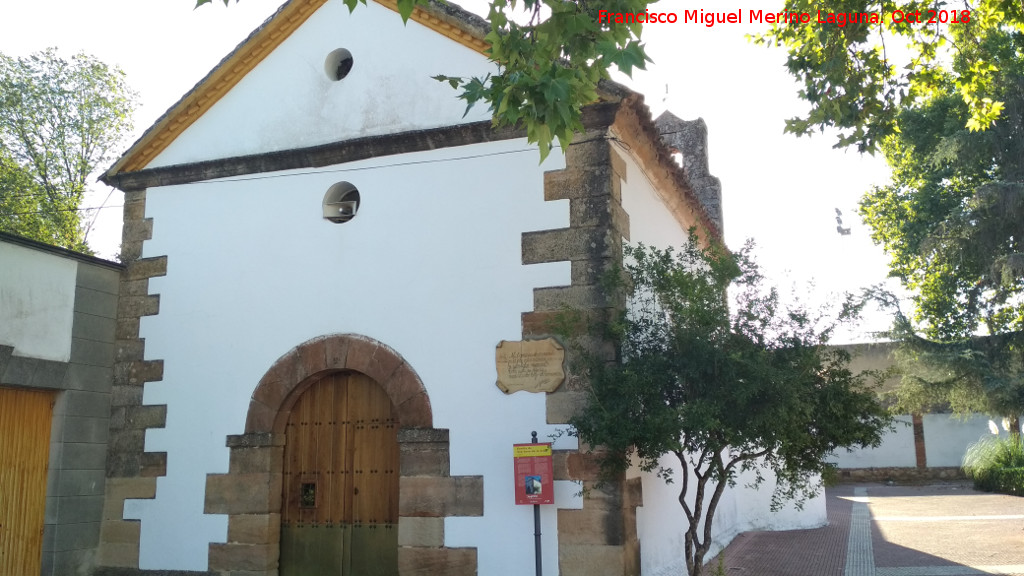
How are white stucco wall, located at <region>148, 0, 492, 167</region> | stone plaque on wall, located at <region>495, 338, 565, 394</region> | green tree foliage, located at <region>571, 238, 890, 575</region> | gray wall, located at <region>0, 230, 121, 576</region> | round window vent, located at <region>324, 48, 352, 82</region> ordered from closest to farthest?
green tree foliage, located at <region>571, 238, 890, 575</region>, stone plaque on wall, located at <region>495, 338, 565, 394</region>, gray wall, located at <region>0, 230, 121, 576</region>, white stucco wall, located at <region>148, 0, 492, 167</region>, round window vent, located at <region>324, 48, 352, 82</region>

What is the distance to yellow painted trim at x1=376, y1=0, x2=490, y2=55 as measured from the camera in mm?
7633

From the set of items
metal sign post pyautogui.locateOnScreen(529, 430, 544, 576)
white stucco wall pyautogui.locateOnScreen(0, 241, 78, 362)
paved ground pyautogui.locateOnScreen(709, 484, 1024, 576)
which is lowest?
paved ground pyautogui.locateOnScreen(709, 484, 1024, 576)

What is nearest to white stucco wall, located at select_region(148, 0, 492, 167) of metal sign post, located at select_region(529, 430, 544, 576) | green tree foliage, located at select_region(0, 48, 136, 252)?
metal sign post, located at select_region(529, 430, 544, 576)

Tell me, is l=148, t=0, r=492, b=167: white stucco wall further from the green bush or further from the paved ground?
the green bush

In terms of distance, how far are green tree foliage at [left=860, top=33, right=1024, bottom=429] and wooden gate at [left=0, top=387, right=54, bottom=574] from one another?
16.9 meters

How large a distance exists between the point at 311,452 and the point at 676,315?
3.63 m

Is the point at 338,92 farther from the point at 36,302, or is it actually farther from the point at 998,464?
the point at 998,464

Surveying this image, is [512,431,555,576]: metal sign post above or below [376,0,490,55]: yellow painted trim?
below

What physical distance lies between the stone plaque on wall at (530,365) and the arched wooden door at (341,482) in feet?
4.24

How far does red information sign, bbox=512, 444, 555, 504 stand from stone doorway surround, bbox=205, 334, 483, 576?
1.49 feet

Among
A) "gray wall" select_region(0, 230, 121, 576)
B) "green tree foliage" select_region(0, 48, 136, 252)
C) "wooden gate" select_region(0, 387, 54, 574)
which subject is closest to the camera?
"wooden gate" select_region(0, 387, 54, 574)

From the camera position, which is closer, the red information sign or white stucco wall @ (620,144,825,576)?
the red information sign

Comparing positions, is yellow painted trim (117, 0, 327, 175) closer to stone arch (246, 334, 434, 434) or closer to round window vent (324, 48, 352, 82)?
round window vent (324, 48, 352, 82)

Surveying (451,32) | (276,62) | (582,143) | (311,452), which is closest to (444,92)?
(451,32)
